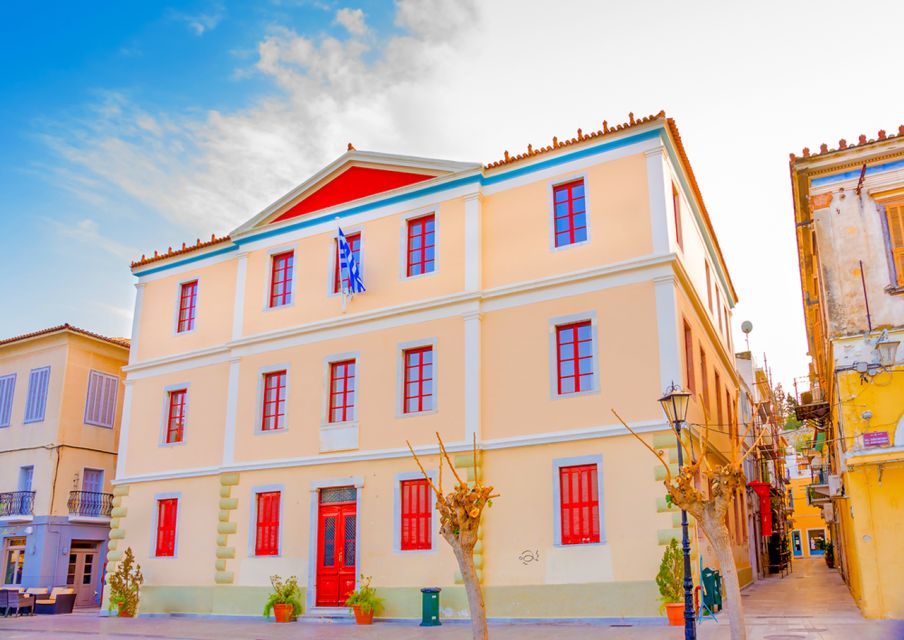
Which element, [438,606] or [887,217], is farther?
[438,606]

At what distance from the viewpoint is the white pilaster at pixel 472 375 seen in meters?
19.2

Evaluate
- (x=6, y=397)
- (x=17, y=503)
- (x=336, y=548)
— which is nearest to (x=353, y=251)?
(x=336, y=548)

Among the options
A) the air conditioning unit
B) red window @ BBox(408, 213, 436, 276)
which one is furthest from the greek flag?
the air conditioning unit

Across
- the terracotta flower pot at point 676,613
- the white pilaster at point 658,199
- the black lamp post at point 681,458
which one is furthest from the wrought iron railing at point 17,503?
the black lamp post at point 681,458

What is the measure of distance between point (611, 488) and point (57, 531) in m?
20.5

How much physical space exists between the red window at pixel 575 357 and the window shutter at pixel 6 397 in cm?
2247

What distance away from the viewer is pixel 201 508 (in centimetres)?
2294

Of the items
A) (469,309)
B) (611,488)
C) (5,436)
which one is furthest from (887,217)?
(5,436)

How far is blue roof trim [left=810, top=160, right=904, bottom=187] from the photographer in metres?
16.2

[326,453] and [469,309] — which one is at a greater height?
[469,309]

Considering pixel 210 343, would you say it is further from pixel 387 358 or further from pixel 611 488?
pixel 611 488

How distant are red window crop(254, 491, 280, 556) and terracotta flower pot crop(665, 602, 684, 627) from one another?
1025 cm

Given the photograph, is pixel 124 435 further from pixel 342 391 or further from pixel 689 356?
pixel 689 356

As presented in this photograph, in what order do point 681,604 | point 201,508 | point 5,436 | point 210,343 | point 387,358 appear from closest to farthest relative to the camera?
point 681,604
point 387,358
point 201,508
point 210,343
point 5,436
